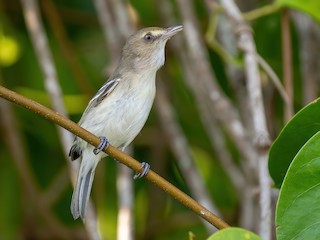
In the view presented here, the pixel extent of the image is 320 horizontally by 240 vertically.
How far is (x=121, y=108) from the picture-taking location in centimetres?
363

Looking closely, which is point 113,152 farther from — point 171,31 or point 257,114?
point 171,31

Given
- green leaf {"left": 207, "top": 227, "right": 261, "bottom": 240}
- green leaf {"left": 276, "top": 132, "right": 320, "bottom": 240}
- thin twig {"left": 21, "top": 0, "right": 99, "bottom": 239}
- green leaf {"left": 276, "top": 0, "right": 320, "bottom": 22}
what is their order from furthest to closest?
thin twig {"left": 21, "top": 0, "right": 99, "bottom": 239} < green leaf {"left": 276, "top": 0, "right": 320, "bottom": 22} < green leaf {"left": 276, "top": 132, "right": 320, "bottom": 240} < green leaf {"left": 207, "top": 227, "right": 261, "bottom": 240}

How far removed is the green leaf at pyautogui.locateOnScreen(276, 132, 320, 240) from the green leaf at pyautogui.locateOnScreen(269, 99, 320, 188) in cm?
23

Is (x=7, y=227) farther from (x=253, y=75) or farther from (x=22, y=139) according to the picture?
(x=253, y=75)

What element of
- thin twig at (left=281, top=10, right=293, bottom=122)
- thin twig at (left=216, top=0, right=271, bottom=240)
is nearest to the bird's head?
thin twig at (left=216, top=0, right=271, bottom=240)

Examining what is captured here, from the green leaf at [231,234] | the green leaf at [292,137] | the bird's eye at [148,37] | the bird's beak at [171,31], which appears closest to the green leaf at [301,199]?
the green leaf at [231,234]

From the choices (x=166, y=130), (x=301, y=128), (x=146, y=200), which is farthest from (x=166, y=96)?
(x=301, y=128)

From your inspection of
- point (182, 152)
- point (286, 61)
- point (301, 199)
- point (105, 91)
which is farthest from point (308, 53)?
point (301, 199)

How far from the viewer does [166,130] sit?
438 cm

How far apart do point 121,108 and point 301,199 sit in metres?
1.47

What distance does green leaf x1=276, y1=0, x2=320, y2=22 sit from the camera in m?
3.46

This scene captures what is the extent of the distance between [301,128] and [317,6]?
1.12 meters

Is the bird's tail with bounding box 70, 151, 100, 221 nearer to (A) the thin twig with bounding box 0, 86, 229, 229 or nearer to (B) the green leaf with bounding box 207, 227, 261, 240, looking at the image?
(A) the thin twig with bounding box 0, 86, 229, 229

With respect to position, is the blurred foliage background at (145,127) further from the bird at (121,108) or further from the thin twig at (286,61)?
the bird at (121,108)
